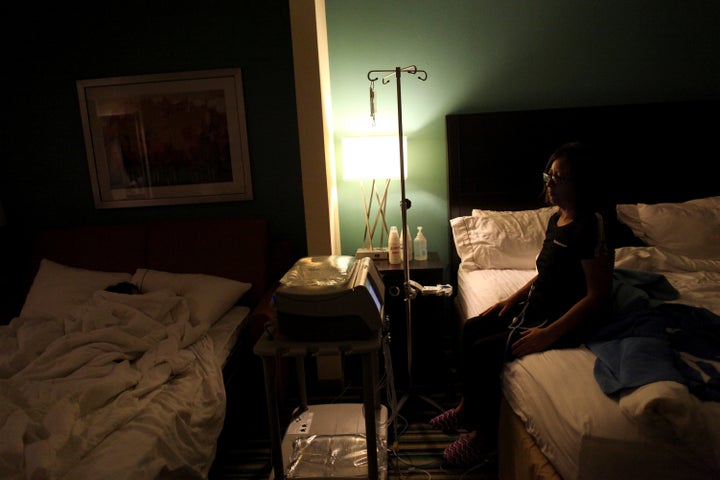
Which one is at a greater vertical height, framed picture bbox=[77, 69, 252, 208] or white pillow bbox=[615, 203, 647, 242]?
framed picture bbox=[77, 69, 252, 208]

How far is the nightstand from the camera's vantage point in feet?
7.96

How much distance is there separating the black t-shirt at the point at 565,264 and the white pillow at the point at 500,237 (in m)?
0.75

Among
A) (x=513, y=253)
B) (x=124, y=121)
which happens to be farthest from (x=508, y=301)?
(x=124, y=121)

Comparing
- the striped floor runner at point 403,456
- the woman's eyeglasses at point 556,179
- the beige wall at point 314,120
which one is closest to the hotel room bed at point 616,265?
the woman's eyeglasses at point 556,179

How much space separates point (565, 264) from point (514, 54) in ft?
5.47

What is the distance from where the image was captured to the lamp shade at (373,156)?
98.7 inches

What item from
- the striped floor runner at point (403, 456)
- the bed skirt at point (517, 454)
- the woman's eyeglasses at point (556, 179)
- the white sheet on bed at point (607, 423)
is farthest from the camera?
the striped floor runner at point (403, 456)

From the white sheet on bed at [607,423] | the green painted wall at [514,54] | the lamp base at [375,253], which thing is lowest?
the white sheet on bed at [607,423]

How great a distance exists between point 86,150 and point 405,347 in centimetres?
229

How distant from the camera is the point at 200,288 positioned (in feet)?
7.36

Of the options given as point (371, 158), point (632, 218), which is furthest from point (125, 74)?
point (632, 218)

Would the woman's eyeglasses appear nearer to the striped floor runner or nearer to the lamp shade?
the lamp shade

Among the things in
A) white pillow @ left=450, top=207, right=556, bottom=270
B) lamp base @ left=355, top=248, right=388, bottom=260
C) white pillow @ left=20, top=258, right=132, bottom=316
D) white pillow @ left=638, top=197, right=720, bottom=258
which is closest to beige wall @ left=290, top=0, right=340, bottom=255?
lamp base @ left=355, top=248, right=388, bottom=260

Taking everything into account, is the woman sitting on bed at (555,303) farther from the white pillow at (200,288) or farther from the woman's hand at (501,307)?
the white pillow at (200,288)
